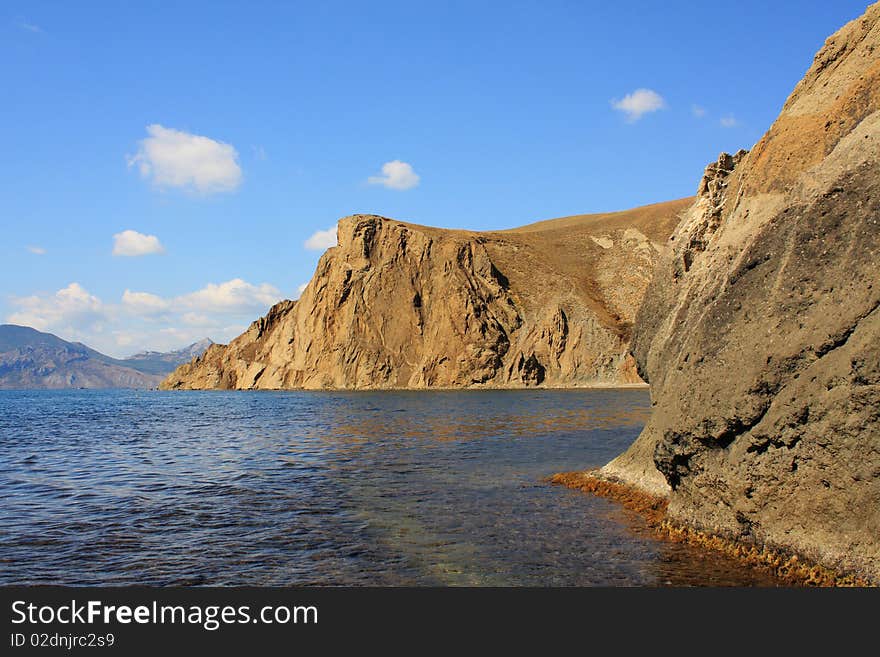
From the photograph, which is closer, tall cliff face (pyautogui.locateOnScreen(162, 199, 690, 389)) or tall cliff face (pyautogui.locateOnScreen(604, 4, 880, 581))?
tall cliff face (pyautogui.locateOnScreen(604, 4, 880, 581))

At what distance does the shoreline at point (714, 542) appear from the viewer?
906 centimetres

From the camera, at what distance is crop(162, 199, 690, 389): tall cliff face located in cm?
10169

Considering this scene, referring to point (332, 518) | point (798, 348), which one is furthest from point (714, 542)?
point (332, 518)

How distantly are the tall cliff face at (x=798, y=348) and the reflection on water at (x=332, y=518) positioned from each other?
53.0 inches

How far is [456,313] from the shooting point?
346 ft

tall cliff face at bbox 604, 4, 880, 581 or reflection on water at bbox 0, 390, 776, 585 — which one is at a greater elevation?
tall cliff face at bbox 604, 4, 880, 581

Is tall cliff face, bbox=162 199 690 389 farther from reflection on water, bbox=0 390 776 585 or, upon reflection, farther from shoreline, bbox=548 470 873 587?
shoreline, bbox=548 470 873 587

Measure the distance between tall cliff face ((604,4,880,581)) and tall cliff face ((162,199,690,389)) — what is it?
8672 cm

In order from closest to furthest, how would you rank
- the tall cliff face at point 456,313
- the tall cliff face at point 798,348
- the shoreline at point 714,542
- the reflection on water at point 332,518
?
the tall cliff face at point 798,348 → the shoreline at point 714,542 → the reflection on water at point 332,518 → the tall cliff face at point 456,313

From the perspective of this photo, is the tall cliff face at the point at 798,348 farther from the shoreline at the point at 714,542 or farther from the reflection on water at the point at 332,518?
the reflection on water at the point at 332,518

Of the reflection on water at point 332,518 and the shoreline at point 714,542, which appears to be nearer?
the shoreline at point 714,542

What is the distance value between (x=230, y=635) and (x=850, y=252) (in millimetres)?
9834

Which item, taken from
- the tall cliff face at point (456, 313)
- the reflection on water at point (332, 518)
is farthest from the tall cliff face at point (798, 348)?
the tall cliff face at point (456, 313)

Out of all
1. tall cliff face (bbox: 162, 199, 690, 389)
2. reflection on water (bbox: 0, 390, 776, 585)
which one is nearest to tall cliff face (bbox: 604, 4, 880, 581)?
reflection on water (bbox: 0, 390, 776, 585)
